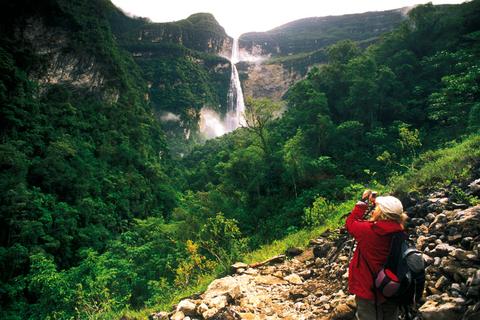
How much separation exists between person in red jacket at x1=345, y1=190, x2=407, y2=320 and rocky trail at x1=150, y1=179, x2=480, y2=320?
0.90 meters

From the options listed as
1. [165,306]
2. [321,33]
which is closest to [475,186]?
[165,306]

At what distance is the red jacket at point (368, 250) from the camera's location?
→ 2.76m

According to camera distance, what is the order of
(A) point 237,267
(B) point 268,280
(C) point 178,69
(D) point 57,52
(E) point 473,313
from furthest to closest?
(C) point 178,69 < (D) point 57,52 < (A) point 237,267 < (B) point 268,280 < (E) point 473,313

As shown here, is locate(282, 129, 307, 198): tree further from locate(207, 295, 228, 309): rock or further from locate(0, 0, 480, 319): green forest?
locate(207, 295, 228, 309): rock

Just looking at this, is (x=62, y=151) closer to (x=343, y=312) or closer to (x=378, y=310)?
(x=343, y=312)

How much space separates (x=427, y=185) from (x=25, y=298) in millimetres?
29034

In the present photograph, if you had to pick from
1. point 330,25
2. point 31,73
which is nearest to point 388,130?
point 31,73

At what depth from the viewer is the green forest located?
12.4 meters

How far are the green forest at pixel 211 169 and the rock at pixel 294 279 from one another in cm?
210

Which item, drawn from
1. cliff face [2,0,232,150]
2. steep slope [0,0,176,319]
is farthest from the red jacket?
cliff face [2,0,232,150]

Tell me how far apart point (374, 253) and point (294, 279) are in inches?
151

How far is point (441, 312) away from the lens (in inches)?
129

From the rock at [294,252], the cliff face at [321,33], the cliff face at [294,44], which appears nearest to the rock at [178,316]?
the rock at [294,252]

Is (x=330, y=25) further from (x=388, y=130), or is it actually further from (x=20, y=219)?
(x=20, y=219)
